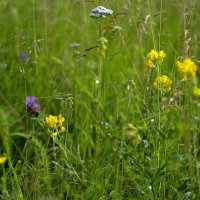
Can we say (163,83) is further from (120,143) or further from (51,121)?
(51,121)

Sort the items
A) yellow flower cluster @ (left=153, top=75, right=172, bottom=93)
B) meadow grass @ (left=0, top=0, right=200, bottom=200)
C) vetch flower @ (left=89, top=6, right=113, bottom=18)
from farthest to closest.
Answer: vetch flower @ (left=89, top=6, right=113, bottom=18) < yellow flower cluster @ (left=153, top=75, right=172, bottom=93) < meadow grass @ (left=0, top=0, right=200, bottom=200)

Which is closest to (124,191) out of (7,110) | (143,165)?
(143,165)

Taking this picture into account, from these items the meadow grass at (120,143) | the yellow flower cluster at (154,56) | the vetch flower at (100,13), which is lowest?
the meadow grass at (120,143)

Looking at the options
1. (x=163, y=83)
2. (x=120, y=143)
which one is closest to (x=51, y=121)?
(x=120, y=143)

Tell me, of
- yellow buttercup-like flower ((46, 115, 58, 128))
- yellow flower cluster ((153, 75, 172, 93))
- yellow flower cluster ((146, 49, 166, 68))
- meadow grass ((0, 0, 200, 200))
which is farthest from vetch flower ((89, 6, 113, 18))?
yellow buttercup-like flower ((46, 115, 58, 128))

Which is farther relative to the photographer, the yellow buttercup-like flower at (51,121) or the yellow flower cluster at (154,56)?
the yellow flower cluster at (154,56)

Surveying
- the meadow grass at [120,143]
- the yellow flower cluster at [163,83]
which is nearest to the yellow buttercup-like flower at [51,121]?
the meadow grass at [120,143]

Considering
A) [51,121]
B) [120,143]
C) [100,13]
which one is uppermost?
[100,13]

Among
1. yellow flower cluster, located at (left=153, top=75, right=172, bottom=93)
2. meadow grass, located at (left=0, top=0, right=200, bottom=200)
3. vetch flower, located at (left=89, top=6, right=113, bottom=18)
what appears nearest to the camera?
meadow grass, located at (left=0, top=0, right=200, bottom=200)

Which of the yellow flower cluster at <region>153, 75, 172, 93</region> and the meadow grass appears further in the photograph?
the yellow flower cluster at <region>153, 75, 172, 93</region>

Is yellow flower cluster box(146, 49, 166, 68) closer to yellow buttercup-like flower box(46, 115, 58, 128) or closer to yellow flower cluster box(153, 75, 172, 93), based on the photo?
yellow flower cluster box(153, 75, 172, 93)

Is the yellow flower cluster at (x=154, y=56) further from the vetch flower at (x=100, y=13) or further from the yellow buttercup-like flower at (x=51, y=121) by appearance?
the yellow buttercup-like flower at (x=51, y=121)

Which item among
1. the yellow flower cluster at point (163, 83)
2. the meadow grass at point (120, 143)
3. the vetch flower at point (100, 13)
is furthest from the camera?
the vetch flower at point (100, 13)

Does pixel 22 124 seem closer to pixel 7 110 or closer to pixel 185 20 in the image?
pixel 7 110
